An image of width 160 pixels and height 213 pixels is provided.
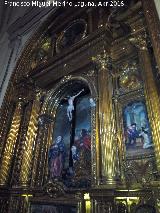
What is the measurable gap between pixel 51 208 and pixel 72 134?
1559mm

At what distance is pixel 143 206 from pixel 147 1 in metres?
3.77

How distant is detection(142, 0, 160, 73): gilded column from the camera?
3733 mm

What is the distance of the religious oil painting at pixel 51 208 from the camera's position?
3838mm

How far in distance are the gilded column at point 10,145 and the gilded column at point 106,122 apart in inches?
105

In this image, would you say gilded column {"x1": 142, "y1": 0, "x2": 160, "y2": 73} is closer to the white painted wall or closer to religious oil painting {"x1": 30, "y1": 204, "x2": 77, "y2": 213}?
religious oil painting {"x1": 30, "y1": 204, "x2": 77, "y2": 213}

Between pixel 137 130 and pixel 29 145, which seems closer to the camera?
pixel 137 130

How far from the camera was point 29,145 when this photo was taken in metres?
5.41

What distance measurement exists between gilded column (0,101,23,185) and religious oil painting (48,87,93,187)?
4.13 feet

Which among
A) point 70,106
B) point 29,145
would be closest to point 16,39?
point 70,106

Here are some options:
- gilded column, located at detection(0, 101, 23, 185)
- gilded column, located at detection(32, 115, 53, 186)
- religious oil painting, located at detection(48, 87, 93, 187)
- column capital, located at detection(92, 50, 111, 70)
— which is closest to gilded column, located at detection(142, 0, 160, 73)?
column capital, located at detection(92, 50, 111, 70)

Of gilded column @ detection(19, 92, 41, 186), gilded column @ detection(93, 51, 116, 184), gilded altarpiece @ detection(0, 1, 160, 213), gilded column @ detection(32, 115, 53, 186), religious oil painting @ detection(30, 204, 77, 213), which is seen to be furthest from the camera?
gilded column @ detection(19, 92, 41, 186)

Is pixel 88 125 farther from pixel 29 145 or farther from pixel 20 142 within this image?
pixel 20 142

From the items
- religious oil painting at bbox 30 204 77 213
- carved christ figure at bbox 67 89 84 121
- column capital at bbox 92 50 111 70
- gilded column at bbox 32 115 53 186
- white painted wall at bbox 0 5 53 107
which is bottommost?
religious oil painting at bbox 30 204 77 213

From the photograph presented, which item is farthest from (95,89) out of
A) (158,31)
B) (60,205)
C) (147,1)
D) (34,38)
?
(34,38)
